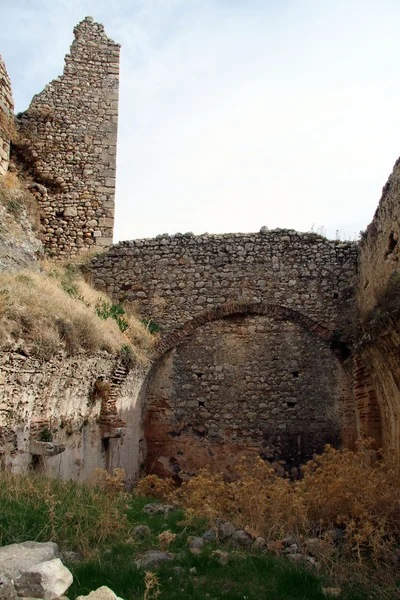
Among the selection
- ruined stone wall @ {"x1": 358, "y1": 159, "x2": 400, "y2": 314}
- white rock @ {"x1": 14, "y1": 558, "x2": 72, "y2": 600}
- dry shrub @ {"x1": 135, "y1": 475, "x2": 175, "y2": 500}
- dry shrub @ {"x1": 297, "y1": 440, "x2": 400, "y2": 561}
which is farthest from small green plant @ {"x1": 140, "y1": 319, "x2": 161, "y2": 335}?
white rock @ {"x1": 14, "y1": 558, "x2": 72, "y2": 600}

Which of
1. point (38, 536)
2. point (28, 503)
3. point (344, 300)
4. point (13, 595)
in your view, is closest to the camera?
point (13, 595)

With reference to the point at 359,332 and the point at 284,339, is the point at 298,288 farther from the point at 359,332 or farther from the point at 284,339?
the point at 359,332

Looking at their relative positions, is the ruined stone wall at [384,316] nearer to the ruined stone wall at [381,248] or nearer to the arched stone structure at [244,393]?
the ruined stone wall at [381,248]

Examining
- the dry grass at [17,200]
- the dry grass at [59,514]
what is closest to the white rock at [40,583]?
the dry grass at [59,514]

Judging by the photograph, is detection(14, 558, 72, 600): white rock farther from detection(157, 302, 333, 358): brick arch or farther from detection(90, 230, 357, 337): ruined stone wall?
detection(90, 230, 357, 337): ruined stone wall

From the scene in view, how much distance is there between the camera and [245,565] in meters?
4.48

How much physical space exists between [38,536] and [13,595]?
1321 mm

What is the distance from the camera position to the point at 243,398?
1085 cm

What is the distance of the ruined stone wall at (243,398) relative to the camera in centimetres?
1055

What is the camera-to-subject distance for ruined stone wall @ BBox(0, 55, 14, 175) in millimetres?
11932

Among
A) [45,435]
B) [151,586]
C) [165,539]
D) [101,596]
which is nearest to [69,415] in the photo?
[45,435]

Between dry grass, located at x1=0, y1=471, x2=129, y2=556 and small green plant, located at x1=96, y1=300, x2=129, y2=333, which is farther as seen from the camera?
small green plant, located at x1=96, y1=300, x2=129, y2=333

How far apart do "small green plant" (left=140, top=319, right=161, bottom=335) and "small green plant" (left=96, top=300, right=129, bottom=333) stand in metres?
0.49

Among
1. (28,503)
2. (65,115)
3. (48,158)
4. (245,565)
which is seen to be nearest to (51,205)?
(48,158)
